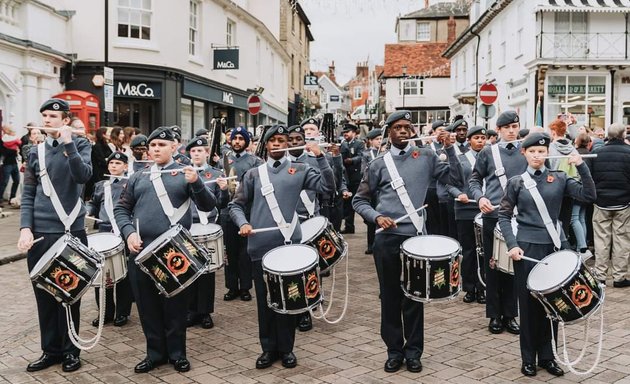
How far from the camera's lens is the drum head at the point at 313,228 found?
6547 mm

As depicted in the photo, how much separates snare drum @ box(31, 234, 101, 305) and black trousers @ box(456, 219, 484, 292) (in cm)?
434

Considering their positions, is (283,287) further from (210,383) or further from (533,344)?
(533,344)

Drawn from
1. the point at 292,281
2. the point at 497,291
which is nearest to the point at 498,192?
the point at 497,291

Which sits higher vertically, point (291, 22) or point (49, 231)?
point (291, 22)

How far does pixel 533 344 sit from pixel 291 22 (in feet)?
127

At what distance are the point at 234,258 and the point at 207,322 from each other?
138cm

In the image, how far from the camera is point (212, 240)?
721cm

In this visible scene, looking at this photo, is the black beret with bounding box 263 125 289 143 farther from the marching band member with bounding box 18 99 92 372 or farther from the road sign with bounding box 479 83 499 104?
the road sign with bounding box 479 83 499 104

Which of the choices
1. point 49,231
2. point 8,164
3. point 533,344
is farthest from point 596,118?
point 49,231

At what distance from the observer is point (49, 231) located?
569 centimetres

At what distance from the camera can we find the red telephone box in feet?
55.1

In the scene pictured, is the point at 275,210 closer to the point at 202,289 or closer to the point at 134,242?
the point at 134,242

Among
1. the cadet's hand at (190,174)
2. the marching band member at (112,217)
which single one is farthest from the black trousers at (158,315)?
the marching band member at (112,217)

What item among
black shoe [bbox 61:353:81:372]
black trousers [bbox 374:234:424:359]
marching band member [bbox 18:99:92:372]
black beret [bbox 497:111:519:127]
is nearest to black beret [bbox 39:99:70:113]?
marching band member [bbox 18:99:92:372]
